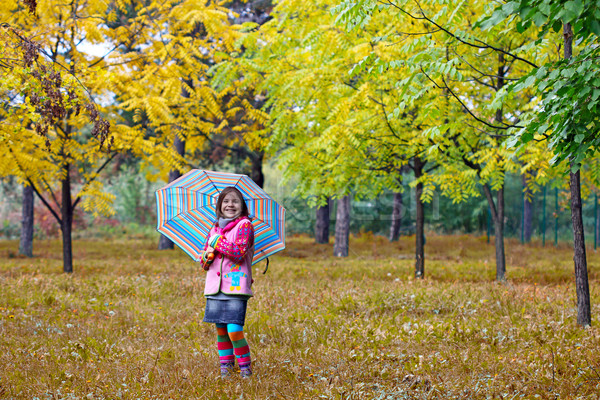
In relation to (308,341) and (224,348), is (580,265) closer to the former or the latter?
(308,341)

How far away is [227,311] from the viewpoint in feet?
15.4

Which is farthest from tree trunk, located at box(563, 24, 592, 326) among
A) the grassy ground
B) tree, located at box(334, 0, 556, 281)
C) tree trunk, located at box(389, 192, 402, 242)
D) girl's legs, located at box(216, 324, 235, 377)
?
tree trunk, located at box(389, 192, 402, 242)

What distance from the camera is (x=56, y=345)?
5871mm

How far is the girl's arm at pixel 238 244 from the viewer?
464 cm

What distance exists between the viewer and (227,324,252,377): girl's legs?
473cm

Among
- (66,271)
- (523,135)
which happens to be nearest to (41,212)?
(66,271)

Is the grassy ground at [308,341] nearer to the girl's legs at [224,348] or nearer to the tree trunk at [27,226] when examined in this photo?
the girl's legs at [224,348]

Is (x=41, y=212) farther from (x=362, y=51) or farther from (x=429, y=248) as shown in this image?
(x=362, y=51)

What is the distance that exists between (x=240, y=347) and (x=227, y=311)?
0.39 meters

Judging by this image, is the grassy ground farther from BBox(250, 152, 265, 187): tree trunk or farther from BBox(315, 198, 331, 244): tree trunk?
BBox(315, 198, 331, 244): tree trunk

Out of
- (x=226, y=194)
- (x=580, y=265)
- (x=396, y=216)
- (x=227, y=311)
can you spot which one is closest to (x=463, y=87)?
(x=580, y=265)

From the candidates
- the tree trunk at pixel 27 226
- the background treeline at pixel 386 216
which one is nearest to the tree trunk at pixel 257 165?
the tree trunk at pixel 27 226

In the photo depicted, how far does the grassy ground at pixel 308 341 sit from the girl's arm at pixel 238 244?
1.17 metres

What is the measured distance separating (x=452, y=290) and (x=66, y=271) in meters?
9.00
